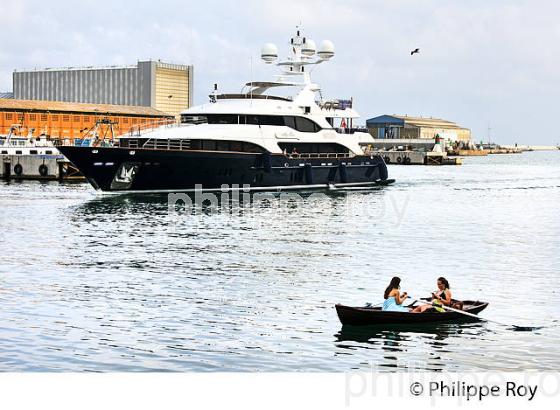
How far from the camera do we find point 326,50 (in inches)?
Result: 3349

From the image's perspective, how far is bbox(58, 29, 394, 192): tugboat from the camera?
64.9 meters

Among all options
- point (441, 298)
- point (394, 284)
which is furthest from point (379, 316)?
point (441, 298)

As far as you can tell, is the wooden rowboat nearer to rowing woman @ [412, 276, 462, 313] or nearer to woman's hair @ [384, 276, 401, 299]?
rowing woman @ [412, 276, 462, 313]

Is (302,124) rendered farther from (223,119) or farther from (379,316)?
(379,316)

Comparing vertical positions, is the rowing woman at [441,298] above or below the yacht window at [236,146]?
below

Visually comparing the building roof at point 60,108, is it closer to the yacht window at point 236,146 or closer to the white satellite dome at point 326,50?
the white satellite dome at point 326,50

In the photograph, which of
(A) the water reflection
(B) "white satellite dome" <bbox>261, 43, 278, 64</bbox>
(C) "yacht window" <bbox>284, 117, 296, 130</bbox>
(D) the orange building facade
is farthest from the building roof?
(A) the water reflection

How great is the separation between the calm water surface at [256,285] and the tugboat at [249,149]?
6.68 meters

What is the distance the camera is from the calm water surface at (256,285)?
66.9 ft

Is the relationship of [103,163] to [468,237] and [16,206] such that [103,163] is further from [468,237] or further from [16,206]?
[468,237]

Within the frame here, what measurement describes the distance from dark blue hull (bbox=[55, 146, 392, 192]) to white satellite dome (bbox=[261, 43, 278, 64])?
1590 cm

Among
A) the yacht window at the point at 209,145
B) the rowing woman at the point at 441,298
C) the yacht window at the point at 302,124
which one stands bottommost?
the rowing woman at the point at 441,298

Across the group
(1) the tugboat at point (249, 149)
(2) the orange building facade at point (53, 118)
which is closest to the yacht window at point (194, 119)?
(1) the tugboat at point (249, 149)

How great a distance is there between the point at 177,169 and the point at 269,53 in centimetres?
2385
